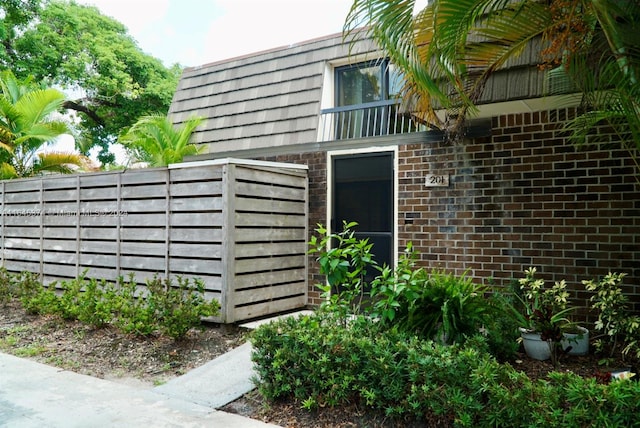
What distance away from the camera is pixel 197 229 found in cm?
570

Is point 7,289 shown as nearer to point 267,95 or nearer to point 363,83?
point 267,95

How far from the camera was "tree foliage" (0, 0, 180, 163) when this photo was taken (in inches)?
620

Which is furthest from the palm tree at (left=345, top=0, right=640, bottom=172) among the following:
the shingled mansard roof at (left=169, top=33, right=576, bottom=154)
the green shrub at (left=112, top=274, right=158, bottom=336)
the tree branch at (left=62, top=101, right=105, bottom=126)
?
the tree branch at (left=62, top=101, right=105, bottom=126)

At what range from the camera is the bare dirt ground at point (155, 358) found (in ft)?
→ 10.9

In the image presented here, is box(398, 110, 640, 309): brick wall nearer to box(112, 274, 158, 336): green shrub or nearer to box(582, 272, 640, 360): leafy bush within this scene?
box(582, 272, 640, 360): leafy bush

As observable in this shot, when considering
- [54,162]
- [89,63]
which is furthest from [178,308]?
[89,63]

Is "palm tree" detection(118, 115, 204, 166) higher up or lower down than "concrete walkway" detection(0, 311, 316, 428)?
higher up

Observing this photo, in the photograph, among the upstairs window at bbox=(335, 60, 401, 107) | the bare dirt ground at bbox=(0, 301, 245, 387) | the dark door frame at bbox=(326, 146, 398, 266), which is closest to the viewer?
the bare dirt ground at bbox=(0, 301, 245, 387)

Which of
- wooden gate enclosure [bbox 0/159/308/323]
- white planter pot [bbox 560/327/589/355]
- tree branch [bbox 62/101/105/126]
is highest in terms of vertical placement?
tree branch [bbox 62/101/105/126]

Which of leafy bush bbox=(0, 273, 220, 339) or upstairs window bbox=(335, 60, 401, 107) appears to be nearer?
leafy bush bbox=(0, 273, 220, 339)

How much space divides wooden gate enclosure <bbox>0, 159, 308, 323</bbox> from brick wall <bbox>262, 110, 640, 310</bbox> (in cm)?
156

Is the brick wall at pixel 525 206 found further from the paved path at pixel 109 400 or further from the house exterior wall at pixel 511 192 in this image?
the paved path at pixel 109 400

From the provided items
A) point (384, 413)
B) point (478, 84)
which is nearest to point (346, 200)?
point (478, 84)

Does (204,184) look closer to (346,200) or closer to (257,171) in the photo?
(257,171)
